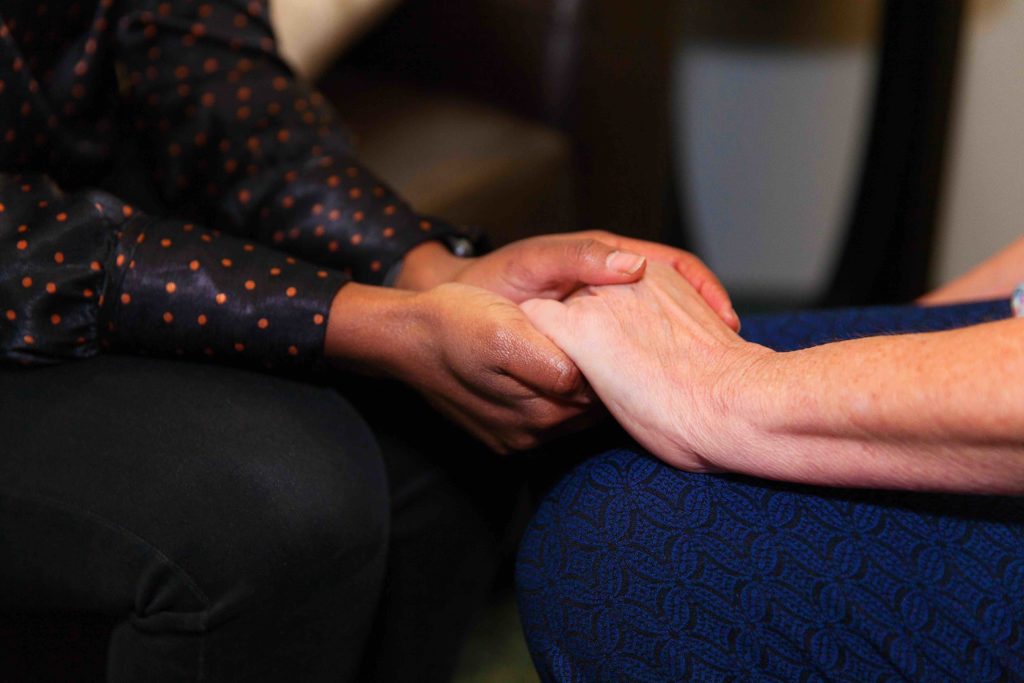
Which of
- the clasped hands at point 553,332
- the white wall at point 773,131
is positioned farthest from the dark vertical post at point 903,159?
the clasped hands at point 553,332

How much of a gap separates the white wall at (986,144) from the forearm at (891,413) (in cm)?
116

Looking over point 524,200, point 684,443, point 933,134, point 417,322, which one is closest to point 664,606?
point 684,443

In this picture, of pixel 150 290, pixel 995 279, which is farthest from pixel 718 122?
pixel 150 290

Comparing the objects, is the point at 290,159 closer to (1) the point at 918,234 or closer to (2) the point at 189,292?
(2) the point at 189,292

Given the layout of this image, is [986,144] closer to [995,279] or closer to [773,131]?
[773,131]

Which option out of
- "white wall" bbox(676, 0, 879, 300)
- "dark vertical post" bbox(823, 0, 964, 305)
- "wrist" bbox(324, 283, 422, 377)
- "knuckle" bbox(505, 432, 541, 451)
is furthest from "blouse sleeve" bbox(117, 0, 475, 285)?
"white wall" bbox(676, 0, 879, 300)

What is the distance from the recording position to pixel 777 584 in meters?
0.59

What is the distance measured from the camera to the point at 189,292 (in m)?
0.76

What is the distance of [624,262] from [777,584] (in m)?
0.26

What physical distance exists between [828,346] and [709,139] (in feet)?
5.51

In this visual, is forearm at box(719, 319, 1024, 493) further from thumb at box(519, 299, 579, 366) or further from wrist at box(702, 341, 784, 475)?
thumb at box(519, 299, 579, 366)

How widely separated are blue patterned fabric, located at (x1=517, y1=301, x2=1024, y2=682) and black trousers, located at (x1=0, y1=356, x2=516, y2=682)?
0.51ft

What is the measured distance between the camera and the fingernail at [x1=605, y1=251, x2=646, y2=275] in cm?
74

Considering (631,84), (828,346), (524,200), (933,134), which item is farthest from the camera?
(933,134)
